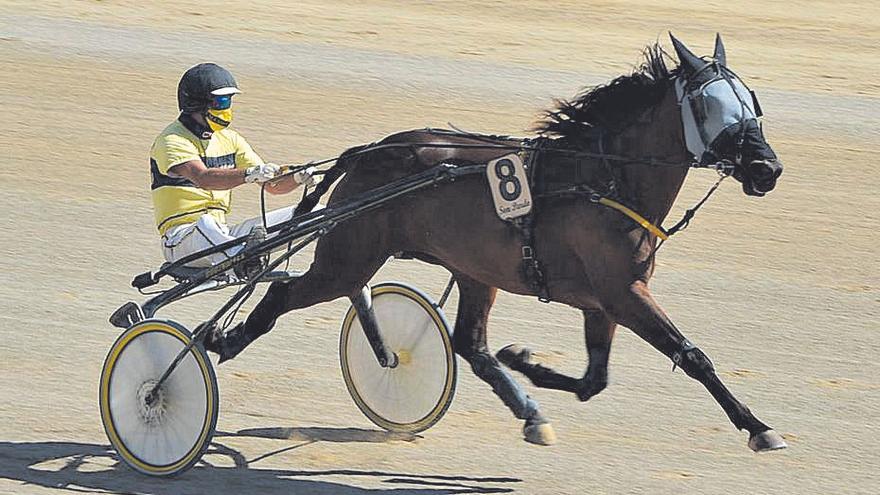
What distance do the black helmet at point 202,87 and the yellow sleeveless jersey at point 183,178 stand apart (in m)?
0.12

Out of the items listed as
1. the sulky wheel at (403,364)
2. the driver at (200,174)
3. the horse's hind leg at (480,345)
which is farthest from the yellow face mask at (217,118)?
the horse's hind leg at (480,345)

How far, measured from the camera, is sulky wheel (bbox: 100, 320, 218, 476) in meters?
6.07

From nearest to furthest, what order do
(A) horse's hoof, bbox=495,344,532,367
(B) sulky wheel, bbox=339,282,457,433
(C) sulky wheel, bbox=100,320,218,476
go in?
(C) sulky wheel, bbox=100,320,218,476 → (A) horse's hoof, bbox=495,344,532,367 → (B) sulky wheel, bbox=339,282,457,433

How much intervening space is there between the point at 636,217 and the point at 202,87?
5.86 ft

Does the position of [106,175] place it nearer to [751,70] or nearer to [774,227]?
[774,227]

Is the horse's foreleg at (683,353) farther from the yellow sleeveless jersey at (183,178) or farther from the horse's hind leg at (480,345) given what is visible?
the yellow sleeveless jersey at (183,178)

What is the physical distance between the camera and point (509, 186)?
19.7 ft

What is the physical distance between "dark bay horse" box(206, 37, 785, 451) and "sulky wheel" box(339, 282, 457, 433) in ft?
0.39

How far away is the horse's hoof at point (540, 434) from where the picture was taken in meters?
6.16

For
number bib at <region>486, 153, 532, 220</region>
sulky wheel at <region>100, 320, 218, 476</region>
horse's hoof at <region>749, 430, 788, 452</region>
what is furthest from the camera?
sulky wheel at <region>100, 320, 218, 476</region>

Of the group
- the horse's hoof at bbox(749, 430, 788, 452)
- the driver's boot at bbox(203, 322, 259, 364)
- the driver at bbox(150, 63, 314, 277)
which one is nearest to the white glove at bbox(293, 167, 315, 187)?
the driver at bbox(150, 63, 314, 277)

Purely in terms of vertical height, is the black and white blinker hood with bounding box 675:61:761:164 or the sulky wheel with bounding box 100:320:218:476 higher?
the black and white blinker hood with bounding box 675:61:761:164

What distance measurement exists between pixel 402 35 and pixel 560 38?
4.87 feet

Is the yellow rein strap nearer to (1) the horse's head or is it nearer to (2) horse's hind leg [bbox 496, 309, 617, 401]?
(1) the horse's head
